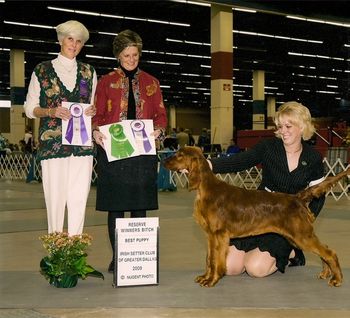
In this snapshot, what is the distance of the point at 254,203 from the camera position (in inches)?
120

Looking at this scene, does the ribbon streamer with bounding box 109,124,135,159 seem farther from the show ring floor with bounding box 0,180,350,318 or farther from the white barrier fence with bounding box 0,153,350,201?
the white barrier fence with bounding box 0,153,350,201

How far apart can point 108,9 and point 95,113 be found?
40.2ft

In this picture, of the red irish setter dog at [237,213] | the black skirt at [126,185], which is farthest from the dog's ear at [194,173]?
the black skirt at [126,185]

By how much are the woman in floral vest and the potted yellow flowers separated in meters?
0.18

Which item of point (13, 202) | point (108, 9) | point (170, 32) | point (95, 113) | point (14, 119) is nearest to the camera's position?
point (95, 113)

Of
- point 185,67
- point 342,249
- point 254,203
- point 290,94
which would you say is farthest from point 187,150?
point 290,94

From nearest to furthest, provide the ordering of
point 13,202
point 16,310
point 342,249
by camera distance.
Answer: point 16,310 → point 342,249 → point 13,202

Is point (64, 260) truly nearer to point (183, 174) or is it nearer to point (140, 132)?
point (140, 132)

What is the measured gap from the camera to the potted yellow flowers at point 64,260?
309 centimetres

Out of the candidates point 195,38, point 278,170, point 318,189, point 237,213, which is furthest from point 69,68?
point 195,38

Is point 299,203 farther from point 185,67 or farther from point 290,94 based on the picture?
point 290,94

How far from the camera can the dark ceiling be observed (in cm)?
1470

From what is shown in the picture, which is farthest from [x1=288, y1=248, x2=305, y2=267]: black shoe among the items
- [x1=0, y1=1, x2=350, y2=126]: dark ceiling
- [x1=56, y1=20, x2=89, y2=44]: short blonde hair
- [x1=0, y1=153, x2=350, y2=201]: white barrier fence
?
[x1=0, y1=1, x2=350, y2=126]: dark ceiling

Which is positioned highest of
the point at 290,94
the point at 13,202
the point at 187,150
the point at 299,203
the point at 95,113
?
the point at 290,94
